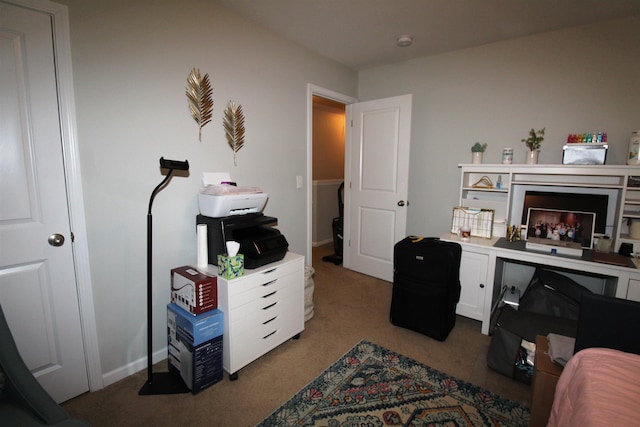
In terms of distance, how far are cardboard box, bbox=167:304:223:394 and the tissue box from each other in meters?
0.22

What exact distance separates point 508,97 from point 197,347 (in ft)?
10.4

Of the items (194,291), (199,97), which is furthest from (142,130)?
(194,291)

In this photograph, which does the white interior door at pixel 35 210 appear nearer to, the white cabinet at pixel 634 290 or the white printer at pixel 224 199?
the white printer at pixel 224 199

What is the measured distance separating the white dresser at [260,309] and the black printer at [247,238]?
0.08 m

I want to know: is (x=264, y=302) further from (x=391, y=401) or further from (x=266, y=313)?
(x=391, y=401)

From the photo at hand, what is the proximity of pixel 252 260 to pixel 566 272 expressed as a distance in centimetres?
259

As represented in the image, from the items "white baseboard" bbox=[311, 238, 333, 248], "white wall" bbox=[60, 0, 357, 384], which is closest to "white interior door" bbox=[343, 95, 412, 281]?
"white baseboard" bbox=[311, 238, 333, 248]

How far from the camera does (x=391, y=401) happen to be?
171 cm

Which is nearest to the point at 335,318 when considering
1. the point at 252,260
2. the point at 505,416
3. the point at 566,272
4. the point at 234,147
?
the point at 252,260

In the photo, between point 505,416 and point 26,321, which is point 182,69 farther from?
point 505,416

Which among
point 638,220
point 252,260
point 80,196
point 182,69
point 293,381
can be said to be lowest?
point 293,381

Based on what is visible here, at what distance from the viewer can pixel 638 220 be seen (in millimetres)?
2178

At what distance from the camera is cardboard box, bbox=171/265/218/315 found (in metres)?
1.74

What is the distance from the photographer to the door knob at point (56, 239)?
5.20ft
